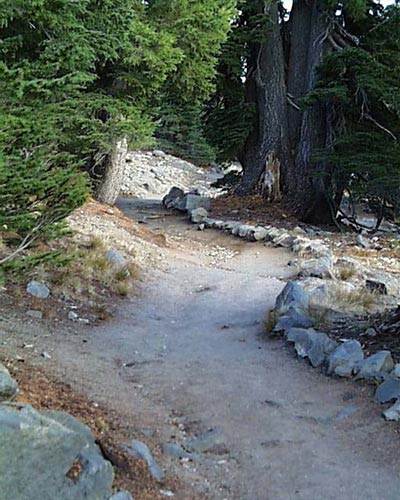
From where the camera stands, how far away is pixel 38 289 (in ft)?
21.3

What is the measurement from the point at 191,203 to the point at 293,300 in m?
8.91

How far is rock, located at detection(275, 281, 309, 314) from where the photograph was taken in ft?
21.1

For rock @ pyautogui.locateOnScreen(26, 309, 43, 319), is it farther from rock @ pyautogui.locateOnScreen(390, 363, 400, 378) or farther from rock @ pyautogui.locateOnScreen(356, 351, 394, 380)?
rock @ pyautogui.locateOnScreen(390, 363, 400, 378)

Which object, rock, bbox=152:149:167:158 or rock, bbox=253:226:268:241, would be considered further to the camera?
rock, bbox=152:149:167:158

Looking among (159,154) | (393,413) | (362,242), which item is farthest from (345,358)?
(159,154)

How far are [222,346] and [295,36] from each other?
11836 mm

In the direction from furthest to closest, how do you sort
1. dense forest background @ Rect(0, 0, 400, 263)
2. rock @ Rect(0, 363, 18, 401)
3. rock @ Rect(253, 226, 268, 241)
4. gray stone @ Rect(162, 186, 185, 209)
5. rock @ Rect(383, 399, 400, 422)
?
gray stone @ Rect(162, 186, 185, 209) < rock @ Rect(253, 226, 268, 241) < rock @ Rect(383, 399, 400, 422) < dense forest background @ Rect(0, 0, 400, 263) < rock @ Rect(0, 363, 18, 401)

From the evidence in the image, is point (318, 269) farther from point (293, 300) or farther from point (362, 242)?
point (362, 242)

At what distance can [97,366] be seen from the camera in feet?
16.3

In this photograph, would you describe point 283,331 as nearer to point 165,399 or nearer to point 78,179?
point 165,399

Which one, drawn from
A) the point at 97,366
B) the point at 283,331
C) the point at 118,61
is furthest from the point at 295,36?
the point at 97,366

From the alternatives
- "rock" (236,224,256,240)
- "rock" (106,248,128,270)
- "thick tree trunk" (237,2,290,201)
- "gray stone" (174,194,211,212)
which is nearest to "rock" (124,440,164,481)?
"rock" (106,248,128,270)

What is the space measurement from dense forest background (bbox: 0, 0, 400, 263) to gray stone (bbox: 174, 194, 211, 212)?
4.06ft

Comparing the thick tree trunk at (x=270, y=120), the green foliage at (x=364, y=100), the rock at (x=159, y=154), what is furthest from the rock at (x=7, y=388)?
the rock at (x=159, y=154)
